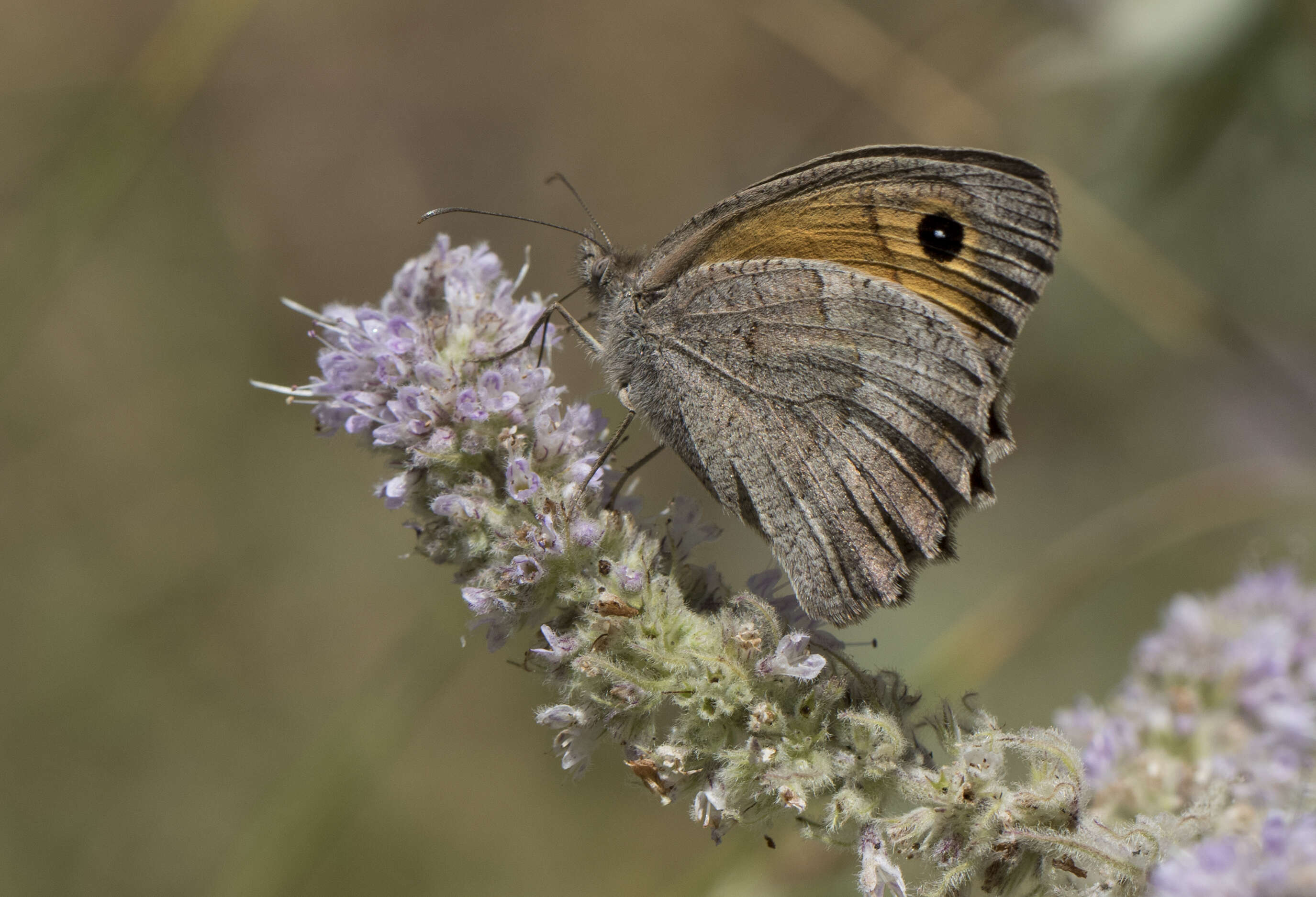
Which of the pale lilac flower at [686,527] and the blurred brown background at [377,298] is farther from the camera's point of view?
the blurred brown background at [377,298]

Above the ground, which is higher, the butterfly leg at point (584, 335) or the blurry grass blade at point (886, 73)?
the blurry grass blade at point (886, 73)

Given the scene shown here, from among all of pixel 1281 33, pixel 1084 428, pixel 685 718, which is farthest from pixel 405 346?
pixel 1084 428

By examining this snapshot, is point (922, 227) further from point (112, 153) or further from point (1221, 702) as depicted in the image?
point (112, 153)

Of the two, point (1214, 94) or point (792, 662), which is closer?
point (792, 662)

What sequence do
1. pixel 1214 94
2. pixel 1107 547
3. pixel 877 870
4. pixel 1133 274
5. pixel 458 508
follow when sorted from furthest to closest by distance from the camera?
pixel 1133 274
pixel 1107 547
pixel 1214 94
pixel 458 508
pixel 877 870

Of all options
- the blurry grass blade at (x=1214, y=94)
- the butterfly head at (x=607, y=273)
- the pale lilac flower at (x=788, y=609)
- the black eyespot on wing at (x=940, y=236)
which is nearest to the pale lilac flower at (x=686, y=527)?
the pale lilac flower at (x=788, y=609)

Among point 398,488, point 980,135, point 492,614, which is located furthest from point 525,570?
point 980,135

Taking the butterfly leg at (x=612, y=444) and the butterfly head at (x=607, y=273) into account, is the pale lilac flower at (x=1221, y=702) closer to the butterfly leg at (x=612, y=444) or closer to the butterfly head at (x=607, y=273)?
the butterfly leg at (x=612, y=444)
